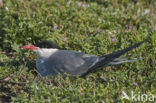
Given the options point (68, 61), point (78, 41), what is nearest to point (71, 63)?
point (68, 61)

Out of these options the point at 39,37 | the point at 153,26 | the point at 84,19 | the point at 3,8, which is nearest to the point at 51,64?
the point at 39,37

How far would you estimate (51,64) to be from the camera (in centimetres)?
454

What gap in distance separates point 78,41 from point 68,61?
0.62 m

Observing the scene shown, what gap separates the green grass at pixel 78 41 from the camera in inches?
147

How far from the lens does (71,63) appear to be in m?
4.43

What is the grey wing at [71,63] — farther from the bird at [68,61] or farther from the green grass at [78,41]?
the green grass at [78,41]

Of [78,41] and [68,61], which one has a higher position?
[78,41]

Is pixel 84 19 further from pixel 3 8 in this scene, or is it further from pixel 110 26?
pixel 3 8

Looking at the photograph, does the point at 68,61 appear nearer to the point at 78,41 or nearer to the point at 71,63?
the point at 71,63

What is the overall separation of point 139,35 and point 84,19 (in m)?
1.05

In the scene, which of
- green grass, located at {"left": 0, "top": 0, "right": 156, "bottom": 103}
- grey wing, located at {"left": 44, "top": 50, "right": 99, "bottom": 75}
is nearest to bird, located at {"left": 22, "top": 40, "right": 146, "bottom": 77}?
grey wing, located at {"left": 44, "top": 50, "right": 99, "bottom": 75}

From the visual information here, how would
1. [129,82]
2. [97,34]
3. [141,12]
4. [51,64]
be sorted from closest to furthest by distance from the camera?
[129,82], [51,64], [97,34], [141,12]

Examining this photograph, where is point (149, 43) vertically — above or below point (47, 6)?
below

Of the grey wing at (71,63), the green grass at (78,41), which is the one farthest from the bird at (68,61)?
the green grass at (78,41)
